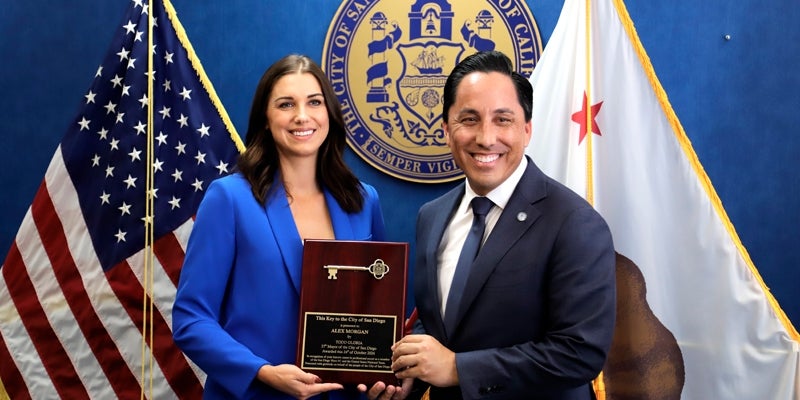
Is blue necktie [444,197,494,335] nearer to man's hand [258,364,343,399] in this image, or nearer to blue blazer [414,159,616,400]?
blue blazer [414,159,616,400]

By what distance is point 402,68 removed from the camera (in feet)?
9.48

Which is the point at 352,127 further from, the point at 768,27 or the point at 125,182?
the point at 768,27

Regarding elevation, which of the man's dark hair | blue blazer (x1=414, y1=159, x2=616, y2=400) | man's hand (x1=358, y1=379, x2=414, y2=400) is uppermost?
the man's dark hair

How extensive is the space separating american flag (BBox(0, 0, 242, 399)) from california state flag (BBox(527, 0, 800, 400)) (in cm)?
118

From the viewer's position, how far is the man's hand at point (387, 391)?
5.28 feet

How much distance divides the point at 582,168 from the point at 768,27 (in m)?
0.92

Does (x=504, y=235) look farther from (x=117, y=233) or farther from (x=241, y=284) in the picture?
(x=117, y=233)

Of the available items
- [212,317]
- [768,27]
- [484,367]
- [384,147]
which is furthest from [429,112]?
[484,367]

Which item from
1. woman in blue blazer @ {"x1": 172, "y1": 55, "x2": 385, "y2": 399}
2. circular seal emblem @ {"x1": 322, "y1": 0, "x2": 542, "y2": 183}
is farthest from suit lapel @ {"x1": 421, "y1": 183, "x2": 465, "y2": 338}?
circular seal emblem @ {"x1": 322, "y1": 0, "x2": 542, "y2": 183}

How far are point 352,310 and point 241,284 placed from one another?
272 millimetres

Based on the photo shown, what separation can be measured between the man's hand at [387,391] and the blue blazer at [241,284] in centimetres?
15

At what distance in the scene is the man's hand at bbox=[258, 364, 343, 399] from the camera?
160 centimetres

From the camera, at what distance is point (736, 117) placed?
8.98 feet

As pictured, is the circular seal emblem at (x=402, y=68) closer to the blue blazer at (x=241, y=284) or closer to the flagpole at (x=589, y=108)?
the flagpole at (x=589, y=108)
